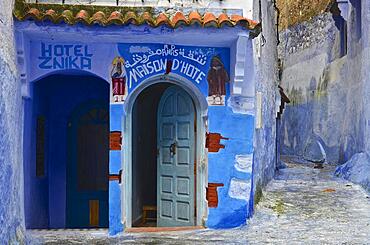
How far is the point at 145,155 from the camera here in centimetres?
975

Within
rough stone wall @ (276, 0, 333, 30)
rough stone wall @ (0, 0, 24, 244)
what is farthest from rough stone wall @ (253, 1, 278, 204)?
rough stone wall @ (276, 0, 333, 30)

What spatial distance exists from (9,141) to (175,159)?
3.04 meters

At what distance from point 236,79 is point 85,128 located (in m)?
3.38

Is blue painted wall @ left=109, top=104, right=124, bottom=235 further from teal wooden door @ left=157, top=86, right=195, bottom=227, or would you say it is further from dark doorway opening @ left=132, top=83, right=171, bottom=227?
teal wooden door @ left=157, top=86, right=195, bottom=227

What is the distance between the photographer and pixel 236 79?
798cm

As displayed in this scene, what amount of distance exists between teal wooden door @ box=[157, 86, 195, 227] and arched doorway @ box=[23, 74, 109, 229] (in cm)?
154

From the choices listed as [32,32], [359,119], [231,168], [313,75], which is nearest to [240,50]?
[231,168]

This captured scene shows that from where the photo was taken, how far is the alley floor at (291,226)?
7.58m

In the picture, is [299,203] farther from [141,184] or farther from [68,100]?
[68,100]

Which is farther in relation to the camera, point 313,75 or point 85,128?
point 313,75

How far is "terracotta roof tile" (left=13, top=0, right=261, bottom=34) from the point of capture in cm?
714

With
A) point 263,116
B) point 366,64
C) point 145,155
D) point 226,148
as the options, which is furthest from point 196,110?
point 366,64

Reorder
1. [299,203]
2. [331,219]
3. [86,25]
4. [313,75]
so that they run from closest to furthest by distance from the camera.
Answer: [86,25], [331,219], [299,203], [313,75]

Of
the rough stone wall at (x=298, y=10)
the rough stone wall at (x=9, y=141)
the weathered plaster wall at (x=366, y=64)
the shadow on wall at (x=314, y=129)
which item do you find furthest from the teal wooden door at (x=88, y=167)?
the rough stone wall at (x=298, y=10)
